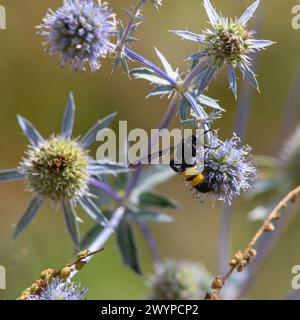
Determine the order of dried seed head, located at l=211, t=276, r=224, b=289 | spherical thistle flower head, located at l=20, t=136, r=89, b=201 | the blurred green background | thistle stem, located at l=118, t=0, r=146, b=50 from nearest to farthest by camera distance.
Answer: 1. dried seed head, located at l=211, t=276, r=224, b=289
2. thistle stem, located at l=118, t=0, r=146, b=50
3. spherical thistle flower head, located at l=20, t=136, r=89, b=201
4. the blurred green background

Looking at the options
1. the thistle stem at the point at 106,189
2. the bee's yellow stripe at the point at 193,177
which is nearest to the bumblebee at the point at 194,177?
the bee's yellow stripe at the point at 193,177

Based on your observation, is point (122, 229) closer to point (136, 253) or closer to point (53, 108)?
point (136, 253)

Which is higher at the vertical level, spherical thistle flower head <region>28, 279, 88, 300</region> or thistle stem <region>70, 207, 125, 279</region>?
thistle stem <region>70, 207, 125, 279</region>

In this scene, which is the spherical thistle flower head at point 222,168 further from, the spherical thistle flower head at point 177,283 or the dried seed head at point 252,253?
the spherical thistle flower head at point 177,283

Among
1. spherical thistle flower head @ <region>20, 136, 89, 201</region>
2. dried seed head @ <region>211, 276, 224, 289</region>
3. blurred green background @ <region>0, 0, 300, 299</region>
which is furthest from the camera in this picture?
blurred green background @ <region>0, 0, 300, 299</region>

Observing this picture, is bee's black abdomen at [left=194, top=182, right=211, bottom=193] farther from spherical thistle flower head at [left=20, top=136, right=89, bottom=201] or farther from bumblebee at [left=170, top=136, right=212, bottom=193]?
spherical thistle flower head at [left=20, top=136, right=89, bottom=201]

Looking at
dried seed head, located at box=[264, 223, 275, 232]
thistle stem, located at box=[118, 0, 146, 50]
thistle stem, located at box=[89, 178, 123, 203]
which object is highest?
thistle stem, located at box=[118, 0, 146, 50]

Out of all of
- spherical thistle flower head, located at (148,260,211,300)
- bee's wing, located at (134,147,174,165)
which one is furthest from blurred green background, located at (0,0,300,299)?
bee's wing, located at (134,147,174,165)
